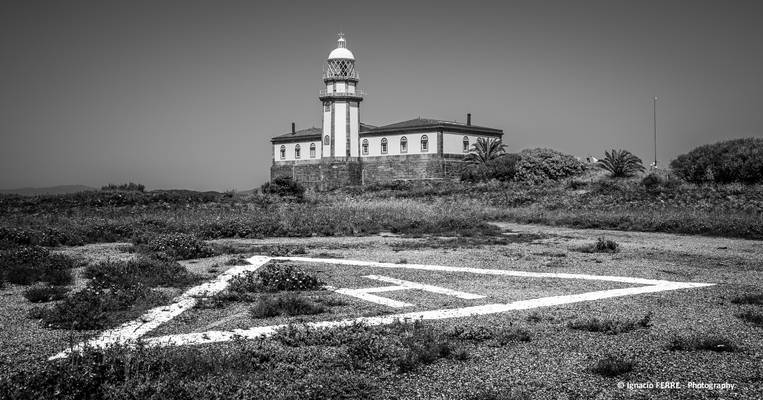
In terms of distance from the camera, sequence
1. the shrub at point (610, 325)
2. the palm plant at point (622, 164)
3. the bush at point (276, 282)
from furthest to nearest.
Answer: the palm plant at point (622, 164)
the bush at point (276, 282)
the shrub at point (610, 325)

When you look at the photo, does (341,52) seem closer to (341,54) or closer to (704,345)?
(341,54)

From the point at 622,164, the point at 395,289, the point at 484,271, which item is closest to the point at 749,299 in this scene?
the point at 484,271

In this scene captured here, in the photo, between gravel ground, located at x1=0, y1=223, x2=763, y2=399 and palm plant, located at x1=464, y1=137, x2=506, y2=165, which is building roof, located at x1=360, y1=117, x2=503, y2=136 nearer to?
palm plant, located at x1=464, y1=137, x2=506, y2=165

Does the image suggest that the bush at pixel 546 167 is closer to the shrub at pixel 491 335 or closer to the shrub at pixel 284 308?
the shrub at pixel 284 308

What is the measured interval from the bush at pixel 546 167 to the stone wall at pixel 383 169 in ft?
47.7

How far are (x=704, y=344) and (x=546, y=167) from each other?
39095 millimetres

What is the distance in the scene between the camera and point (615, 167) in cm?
3975

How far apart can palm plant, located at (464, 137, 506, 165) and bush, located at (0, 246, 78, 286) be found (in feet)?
152

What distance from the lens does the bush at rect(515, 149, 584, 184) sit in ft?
141

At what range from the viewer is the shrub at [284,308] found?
735 centimetres

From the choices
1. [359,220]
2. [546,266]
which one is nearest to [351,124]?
[359,220]

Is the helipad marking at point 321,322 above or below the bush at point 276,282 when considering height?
below

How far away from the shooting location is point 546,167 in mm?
43500

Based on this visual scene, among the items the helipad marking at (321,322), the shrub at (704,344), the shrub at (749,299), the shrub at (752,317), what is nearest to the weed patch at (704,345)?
the shrub at (704,344)
